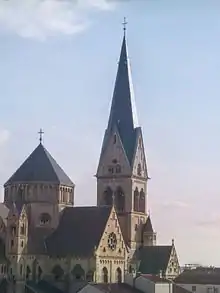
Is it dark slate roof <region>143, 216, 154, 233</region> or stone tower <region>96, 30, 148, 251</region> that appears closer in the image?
stone tower <region>96, 30, 148, 251</region>

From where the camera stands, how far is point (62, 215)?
89.5 metres

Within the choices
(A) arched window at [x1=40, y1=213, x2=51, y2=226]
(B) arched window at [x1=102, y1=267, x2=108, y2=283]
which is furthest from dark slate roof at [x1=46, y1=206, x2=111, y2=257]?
(B) arched window at [x1=102, y1=267, x2=108, y2=283]

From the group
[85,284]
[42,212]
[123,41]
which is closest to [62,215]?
[42,212]

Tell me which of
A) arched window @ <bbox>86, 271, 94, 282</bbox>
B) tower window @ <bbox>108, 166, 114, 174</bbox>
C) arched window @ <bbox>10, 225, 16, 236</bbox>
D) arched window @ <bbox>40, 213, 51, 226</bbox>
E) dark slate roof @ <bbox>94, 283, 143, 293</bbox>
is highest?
tower window @ <bbox>108, 166, 114, 174</bbox>

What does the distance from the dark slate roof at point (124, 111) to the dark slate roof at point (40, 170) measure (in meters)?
11.8

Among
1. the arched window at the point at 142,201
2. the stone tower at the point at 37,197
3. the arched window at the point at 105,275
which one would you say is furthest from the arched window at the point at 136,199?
the arched window at the point at 105,275

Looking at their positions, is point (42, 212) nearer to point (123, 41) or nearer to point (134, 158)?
point (134, 158)

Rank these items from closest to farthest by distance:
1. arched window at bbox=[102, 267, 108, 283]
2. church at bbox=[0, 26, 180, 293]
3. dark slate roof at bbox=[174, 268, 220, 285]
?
church at bbox=[0, 26, 180, 293] < arched window at bbox=[102, 267, 108, 283] < dark slate roof at bbox=[174, 268, 220, 285]

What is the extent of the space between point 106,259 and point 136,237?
13.6m

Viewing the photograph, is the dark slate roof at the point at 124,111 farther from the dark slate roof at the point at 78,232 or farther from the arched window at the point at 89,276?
the arched window at the point at 89,276

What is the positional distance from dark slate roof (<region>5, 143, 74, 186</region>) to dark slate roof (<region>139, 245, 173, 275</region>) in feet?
41.4

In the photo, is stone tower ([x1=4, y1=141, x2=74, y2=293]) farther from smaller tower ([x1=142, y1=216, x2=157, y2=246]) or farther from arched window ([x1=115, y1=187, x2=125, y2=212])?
smaller tower ([x1=142, y1=216, x2=157, y2=246])

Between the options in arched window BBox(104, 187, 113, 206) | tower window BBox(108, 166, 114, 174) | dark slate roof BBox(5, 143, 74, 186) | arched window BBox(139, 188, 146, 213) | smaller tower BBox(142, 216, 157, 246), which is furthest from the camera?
arched window BBox(139, 188, 146, 213)

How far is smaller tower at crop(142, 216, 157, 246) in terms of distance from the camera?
326 ft
